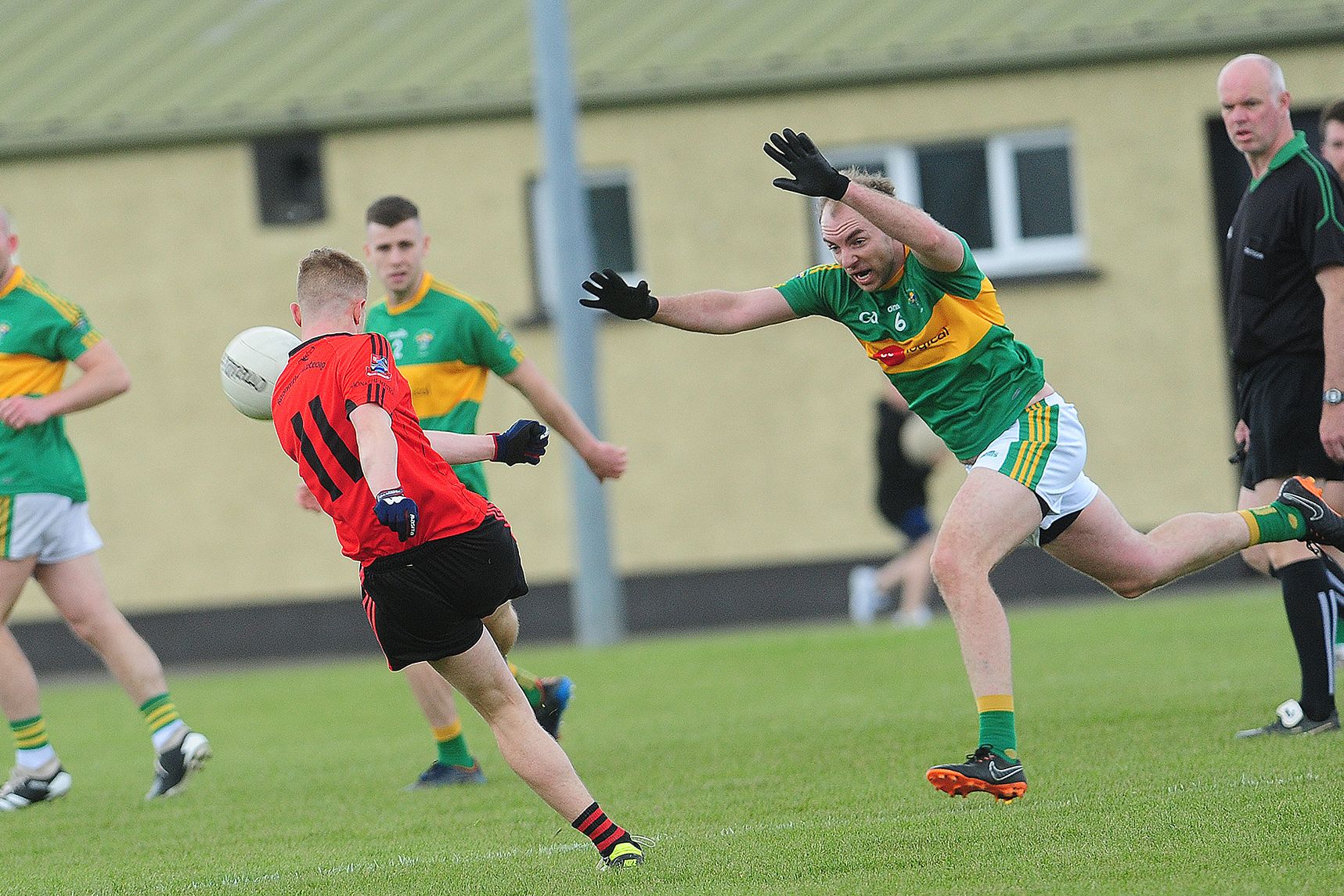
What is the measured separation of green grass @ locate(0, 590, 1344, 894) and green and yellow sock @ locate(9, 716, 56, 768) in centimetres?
24

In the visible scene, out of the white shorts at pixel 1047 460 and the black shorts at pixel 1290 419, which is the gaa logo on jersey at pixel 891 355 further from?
the black shorts at pixel 1290 419

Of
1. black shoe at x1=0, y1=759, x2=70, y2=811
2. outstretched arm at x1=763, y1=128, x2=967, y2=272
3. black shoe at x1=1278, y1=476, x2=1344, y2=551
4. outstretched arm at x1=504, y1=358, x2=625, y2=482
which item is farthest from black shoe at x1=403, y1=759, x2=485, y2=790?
black shoe at x1=1278, y1=476, x2=1344, y2=551

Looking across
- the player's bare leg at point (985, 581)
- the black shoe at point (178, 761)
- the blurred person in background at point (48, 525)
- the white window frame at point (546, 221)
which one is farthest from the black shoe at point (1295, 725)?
the white window frame at point (546, 221)

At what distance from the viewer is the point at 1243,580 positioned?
17.0m

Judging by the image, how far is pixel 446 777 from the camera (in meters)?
7.57

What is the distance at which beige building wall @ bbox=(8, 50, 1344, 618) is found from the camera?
16.9 metres

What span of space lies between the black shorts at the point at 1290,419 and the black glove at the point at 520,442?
3.18 meters

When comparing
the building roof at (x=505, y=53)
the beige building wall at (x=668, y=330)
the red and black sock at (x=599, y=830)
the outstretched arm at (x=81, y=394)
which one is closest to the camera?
the red and black sock at (x=599, y=830)

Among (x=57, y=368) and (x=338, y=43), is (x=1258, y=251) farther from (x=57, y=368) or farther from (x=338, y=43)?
(x=338, y=43)

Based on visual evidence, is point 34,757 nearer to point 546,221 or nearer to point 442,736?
point 442,736

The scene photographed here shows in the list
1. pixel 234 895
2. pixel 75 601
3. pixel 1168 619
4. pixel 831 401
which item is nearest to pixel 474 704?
pixel 234 895

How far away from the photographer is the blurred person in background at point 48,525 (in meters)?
7.79

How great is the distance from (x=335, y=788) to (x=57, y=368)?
234 centimetres

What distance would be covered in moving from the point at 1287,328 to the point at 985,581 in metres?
2.11
